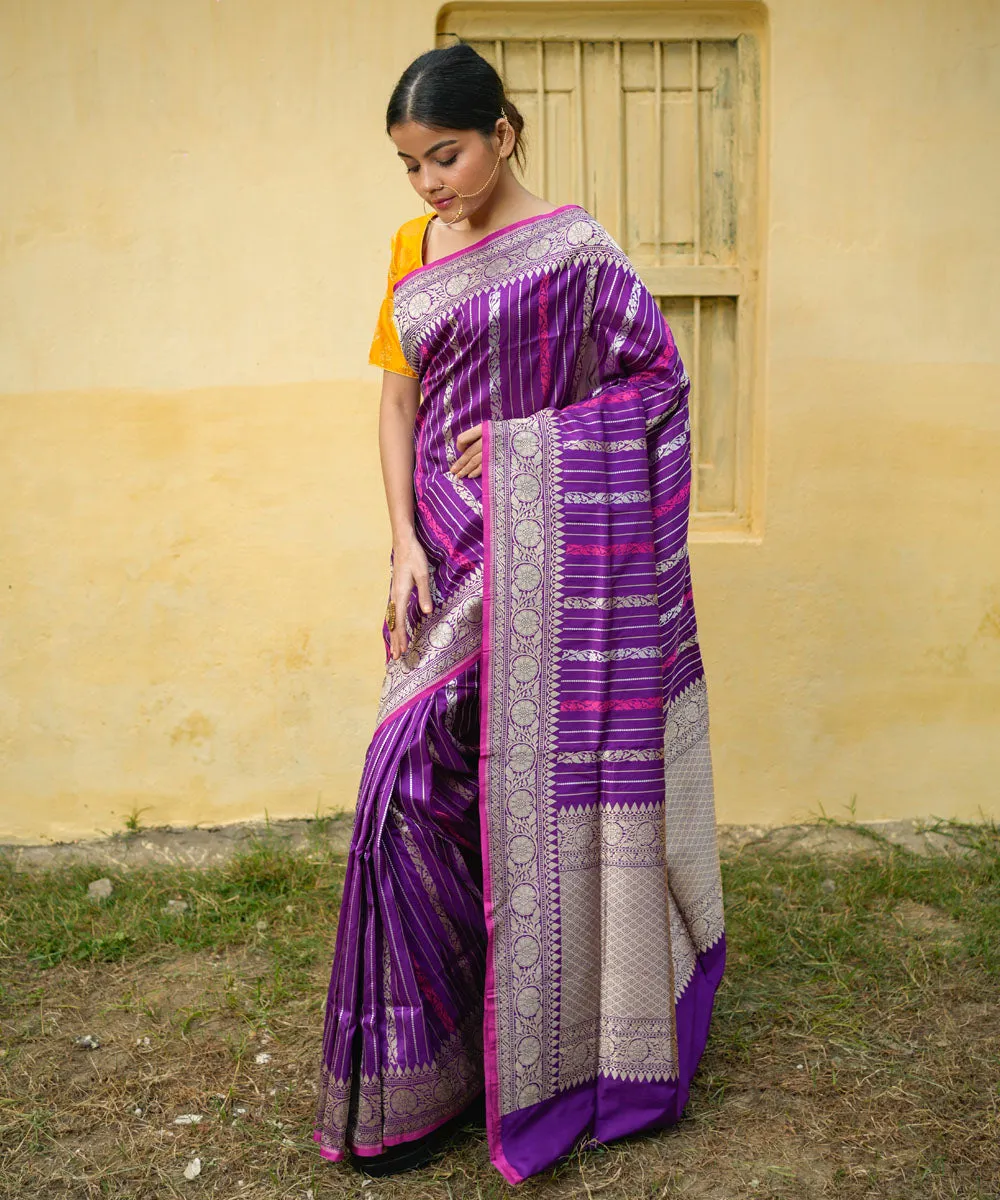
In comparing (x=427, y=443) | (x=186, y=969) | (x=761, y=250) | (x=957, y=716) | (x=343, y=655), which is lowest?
(x=186, y=969)

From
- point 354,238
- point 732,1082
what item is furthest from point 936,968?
point 354,238

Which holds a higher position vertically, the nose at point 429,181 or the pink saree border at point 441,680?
the nose at point 429,181

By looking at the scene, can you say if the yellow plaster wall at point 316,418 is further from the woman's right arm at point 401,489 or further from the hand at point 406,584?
the hand at point 406,584

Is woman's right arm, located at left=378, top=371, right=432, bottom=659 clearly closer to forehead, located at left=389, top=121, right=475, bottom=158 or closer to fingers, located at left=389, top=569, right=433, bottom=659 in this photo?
fingers, located at left=389, top=569, right=433, bottom=659

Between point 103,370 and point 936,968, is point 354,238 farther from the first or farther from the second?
point 936,968

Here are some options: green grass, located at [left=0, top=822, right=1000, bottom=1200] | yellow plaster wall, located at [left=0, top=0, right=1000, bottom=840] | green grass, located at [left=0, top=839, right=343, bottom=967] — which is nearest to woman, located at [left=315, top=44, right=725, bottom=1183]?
green grass, located at [left=0, top=822, right=1000, bottom=1200]

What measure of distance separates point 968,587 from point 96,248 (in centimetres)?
286

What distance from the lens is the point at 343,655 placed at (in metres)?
3.76

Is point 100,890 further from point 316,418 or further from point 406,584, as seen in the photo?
point 406,584

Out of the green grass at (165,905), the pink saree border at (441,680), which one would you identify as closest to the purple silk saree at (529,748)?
the pink saree border at (441,680)

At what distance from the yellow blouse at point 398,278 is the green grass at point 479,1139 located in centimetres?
156

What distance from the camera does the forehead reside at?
2125 millimetres

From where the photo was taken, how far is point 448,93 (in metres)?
2.11

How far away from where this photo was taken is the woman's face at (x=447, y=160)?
2137 millimetres
